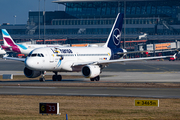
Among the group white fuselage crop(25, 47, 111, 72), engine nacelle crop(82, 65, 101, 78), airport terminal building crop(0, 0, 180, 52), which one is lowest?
engine nacelle crop(82, 65, 101, 78)

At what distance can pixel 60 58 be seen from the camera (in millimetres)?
47969

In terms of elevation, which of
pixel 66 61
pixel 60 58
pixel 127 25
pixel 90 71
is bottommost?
pixel 90 71

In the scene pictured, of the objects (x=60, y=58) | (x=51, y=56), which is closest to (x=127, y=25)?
(x=60, y=58)

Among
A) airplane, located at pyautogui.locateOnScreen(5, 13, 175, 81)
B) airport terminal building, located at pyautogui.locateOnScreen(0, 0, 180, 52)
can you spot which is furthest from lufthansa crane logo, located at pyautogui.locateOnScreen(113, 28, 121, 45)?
airport terminal building, located at pyautogui.locateOnScreen(0, 0, 180, 52)

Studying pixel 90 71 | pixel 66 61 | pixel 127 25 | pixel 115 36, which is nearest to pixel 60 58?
pixel 66 61

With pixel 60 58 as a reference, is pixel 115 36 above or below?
above

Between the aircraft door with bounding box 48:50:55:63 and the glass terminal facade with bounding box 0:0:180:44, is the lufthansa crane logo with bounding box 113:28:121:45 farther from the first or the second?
the glass terminal facade with bounding box 0:0:180:44

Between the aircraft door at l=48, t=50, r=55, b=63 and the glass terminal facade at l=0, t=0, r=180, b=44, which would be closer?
the aircraft door at l=48, t=50, r=55, b=63

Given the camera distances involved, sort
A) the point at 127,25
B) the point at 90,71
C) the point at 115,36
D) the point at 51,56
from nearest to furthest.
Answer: the point at 90,71, the point at 51,56, the point at 115,36, the point at 127,25

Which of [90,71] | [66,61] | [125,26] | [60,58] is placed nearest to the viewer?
[90,71]

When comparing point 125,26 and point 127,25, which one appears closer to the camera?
point 125,26

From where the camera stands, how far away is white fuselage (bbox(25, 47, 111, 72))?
149 feet

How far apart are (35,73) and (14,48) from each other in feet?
294

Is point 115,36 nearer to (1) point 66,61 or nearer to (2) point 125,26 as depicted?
(1) point 66,61
